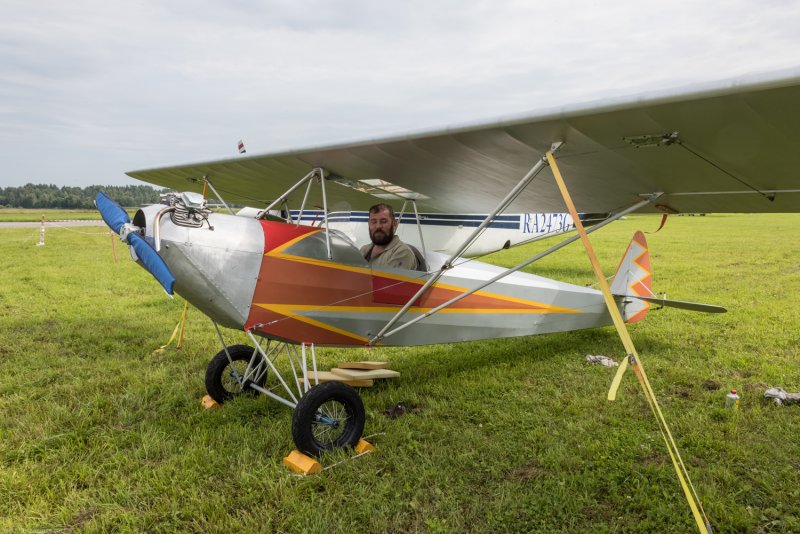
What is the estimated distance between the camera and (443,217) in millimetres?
11414

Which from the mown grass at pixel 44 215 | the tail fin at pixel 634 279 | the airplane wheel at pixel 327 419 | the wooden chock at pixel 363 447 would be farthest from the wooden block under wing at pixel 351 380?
the mown grass at pixel 44 215

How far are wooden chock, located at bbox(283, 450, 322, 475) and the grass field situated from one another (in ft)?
0.22

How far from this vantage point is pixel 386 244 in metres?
4.53

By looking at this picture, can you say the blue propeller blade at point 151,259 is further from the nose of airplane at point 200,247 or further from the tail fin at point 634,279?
the tail fin at point 634,279

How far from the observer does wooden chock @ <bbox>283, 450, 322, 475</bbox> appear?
3.14 m

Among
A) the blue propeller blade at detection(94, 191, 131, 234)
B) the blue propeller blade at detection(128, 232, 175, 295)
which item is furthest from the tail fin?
the blue propeller blade at detection(94, 191, 131, 234)

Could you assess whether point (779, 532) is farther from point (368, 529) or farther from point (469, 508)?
point (368, 529)

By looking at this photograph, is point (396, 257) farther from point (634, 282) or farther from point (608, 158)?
point (634, 282)

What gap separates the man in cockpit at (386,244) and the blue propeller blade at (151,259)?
1846 mm

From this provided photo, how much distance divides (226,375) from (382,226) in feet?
6.84

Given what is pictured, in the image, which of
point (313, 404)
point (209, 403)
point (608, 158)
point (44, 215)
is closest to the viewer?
point (608, 158)

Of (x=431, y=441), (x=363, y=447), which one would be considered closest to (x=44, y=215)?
(x=363, y=447)

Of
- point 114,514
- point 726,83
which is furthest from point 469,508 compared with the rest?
point 726,83

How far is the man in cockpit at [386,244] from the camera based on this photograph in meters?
4.42
